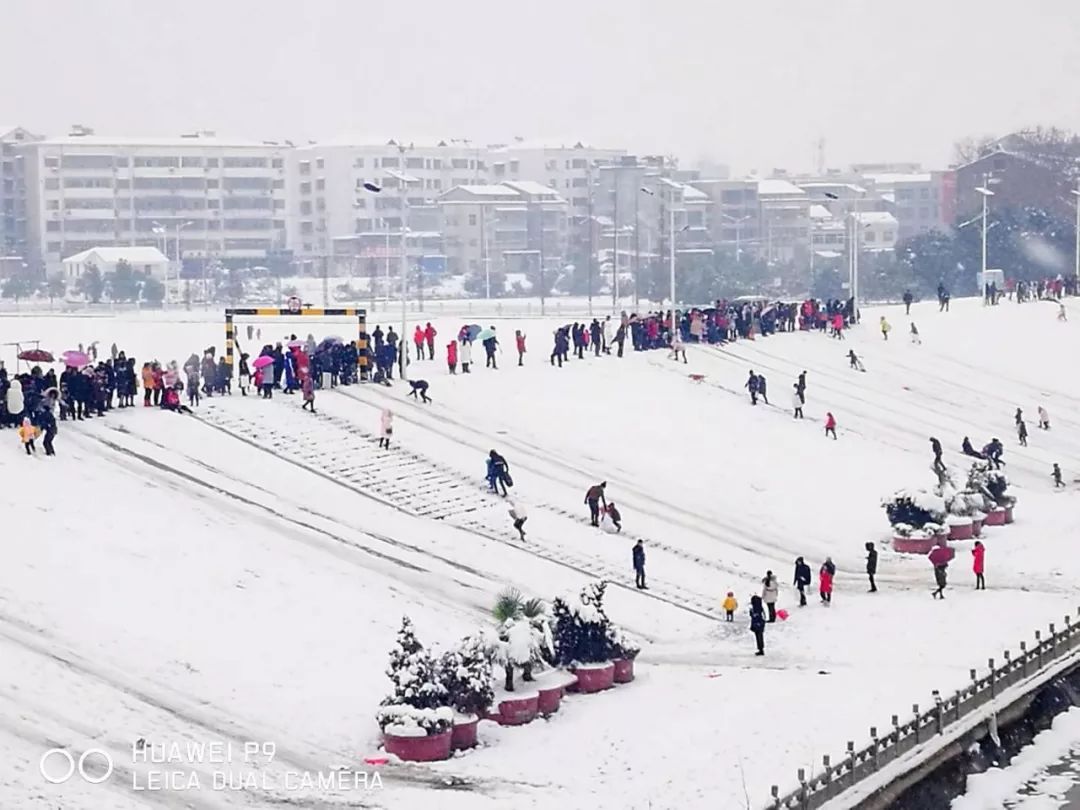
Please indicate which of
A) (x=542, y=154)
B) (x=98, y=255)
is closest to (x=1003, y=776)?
(x=98, y=255)

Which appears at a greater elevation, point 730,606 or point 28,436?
point 28,436

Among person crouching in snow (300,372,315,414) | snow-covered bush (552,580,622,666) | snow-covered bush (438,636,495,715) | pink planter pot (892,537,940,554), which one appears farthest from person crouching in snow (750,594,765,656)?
person crouching in snow (300,372,315,414)

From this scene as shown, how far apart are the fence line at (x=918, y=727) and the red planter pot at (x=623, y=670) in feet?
14.7

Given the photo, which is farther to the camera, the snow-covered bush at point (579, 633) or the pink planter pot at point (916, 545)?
the pink planter pot at point (916, 545)

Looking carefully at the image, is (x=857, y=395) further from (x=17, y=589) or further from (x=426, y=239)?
(x=426, y=239)

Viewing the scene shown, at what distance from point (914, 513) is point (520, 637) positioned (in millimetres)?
15749

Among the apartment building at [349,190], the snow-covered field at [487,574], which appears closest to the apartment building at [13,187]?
the apartment building at [349,190]

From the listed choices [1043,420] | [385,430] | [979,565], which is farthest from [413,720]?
[1043,420]

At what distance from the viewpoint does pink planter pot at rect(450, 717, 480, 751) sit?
24.4m

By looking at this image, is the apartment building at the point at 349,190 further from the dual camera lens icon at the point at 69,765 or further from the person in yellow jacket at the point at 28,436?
the dual camera lens icon at the point at 69,765

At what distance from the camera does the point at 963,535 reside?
41281 millimetres

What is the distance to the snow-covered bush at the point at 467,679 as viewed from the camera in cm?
2489

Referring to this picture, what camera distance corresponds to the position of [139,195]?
143 m

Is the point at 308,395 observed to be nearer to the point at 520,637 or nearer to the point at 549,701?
the point at 520,637
